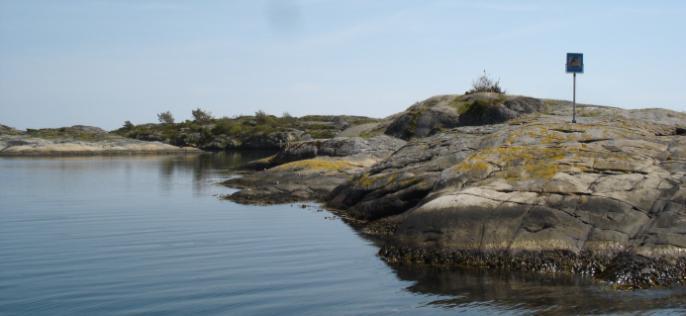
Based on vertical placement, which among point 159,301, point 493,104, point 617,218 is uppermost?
point 493,104

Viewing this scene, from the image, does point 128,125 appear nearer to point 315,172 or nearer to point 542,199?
point 315,172

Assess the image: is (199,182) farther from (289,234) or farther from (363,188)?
(289,234)

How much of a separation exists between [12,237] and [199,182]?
19009 mm

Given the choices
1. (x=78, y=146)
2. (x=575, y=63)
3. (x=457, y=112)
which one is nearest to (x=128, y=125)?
(x=78, y=146)

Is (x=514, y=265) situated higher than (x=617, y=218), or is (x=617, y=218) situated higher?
(x=617, y=218)

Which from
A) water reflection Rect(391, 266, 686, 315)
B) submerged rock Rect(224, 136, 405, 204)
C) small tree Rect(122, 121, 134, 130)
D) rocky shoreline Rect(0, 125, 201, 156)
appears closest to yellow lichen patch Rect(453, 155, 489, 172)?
water reflection Rect(391, 266, 686, 315)

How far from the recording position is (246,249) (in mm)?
16906

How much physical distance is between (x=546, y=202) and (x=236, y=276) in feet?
23.3

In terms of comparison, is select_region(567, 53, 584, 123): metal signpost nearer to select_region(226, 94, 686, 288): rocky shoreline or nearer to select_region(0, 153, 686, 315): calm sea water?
select_region(226, 94, 686, 288): rocky shoreline

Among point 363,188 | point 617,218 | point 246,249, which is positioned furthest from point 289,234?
point 617,218

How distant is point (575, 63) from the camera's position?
2127 centimetres

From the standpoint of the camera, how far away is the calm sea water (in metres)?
11.2

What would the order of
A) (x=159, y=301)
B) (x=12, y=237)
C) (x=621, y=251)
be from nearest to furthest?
(x=159, y=301) → (x=621, y=251) → (x=12, y=237)

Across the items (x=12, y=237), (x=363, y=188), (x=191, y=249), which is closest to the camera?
(x=191, y=249)
